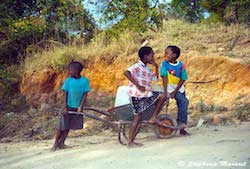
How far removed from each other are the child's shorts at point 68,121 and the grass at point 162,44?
17.7 ft

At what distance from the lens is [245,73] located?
10812 mm

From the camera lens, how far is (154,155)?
5805mm

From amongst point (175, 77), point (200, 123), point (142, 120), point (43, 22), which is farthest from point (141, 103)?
point (43, 22)

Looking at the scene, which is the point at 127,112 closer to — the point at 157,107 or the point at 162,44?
the point at 157,107

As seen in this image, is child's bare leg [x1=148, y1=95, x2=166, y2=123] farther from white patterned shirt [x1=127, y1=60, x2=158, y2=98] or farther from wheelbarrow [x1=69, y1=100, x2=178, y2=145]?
white patterned shirt [x1=127, y1=60, x2=158, y2=98]

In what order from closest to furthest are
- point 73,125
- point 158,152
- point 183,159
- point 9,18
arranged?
point 183,159 < point 158,152 < point 73,125 < point 9,18

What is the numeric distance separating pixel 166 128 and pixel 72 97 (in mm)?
1724

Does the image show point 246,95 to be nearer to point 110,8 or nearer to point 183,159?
point 110,8

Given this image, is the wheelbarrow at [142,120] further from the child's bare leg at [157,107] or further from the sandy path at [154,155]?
the sandy path at [154,155]

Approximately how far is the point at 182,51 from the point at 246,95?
8.19 ft

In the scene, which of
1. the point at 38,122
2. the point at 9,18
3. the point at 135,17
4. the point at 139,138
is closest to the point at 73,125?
the point at 139,138

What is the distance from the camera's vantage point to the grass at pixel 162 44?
1202 centimetres

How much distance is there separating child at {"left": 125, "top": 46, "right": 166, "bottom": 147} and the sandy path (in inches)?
15.9

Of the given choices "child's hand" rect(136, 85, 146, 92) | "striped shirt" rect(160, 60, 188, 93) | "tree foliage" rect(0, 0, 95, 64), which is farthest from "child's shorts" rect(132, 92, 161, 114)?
"tree foliage" rect(0, 0, 95, 64)
